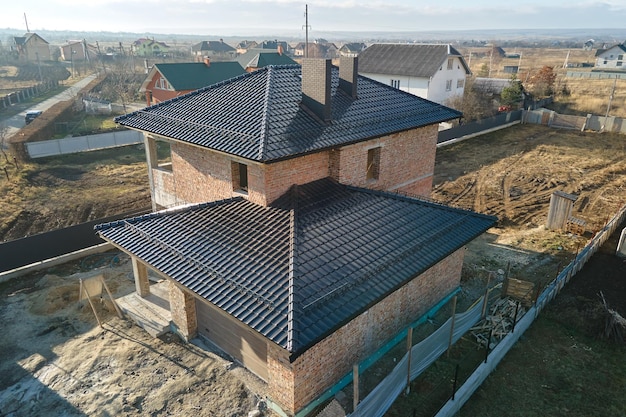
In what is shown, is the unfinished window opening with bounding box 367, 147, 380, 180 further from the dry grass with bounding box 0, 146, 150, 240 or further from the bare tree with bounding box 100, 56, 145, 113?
the bare tree with bounding box 100, 56, 145, 113

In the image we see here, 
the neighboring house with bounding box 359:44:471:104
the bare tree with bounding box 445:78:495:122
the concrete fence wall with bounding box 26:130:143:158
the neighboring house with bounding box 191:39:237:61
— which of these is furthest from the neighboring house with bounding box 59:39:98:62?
the bare tree with bounding box 445:78:495:122

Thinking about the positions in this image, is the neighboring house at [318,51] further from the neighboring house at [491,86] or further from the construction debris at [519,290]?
the construction debris at [519,290]

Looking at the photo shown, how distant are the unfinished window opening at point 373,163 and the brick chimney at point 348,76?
215cm

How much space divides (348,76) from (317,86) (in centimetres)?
269

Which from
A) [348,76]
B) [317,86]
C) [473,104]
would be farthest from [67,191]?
[473,104]

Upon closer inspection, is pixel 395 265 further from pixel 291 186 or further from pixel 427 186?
pixel 427 186

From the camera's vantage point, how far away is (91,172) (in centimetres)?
2872

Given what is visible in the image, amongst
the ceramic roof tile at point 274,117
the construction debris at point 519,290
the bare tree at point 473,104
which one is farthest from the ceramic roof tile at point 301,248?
the bare tree at point 473,104

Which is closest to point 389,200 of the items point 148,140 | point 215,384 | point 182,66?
point 215,384

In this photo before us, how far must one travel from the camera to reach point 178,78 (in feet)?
143

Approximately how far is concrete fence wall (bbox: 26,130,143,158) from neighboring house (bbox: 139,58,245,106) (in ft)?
28.4

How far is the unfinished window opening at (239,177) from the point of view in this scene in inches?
508

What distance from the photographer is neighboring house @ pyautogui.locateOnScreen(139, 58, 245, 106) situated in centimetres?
4291

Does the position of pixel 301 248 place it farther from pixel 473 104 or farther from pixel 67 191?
pixel 473 104
